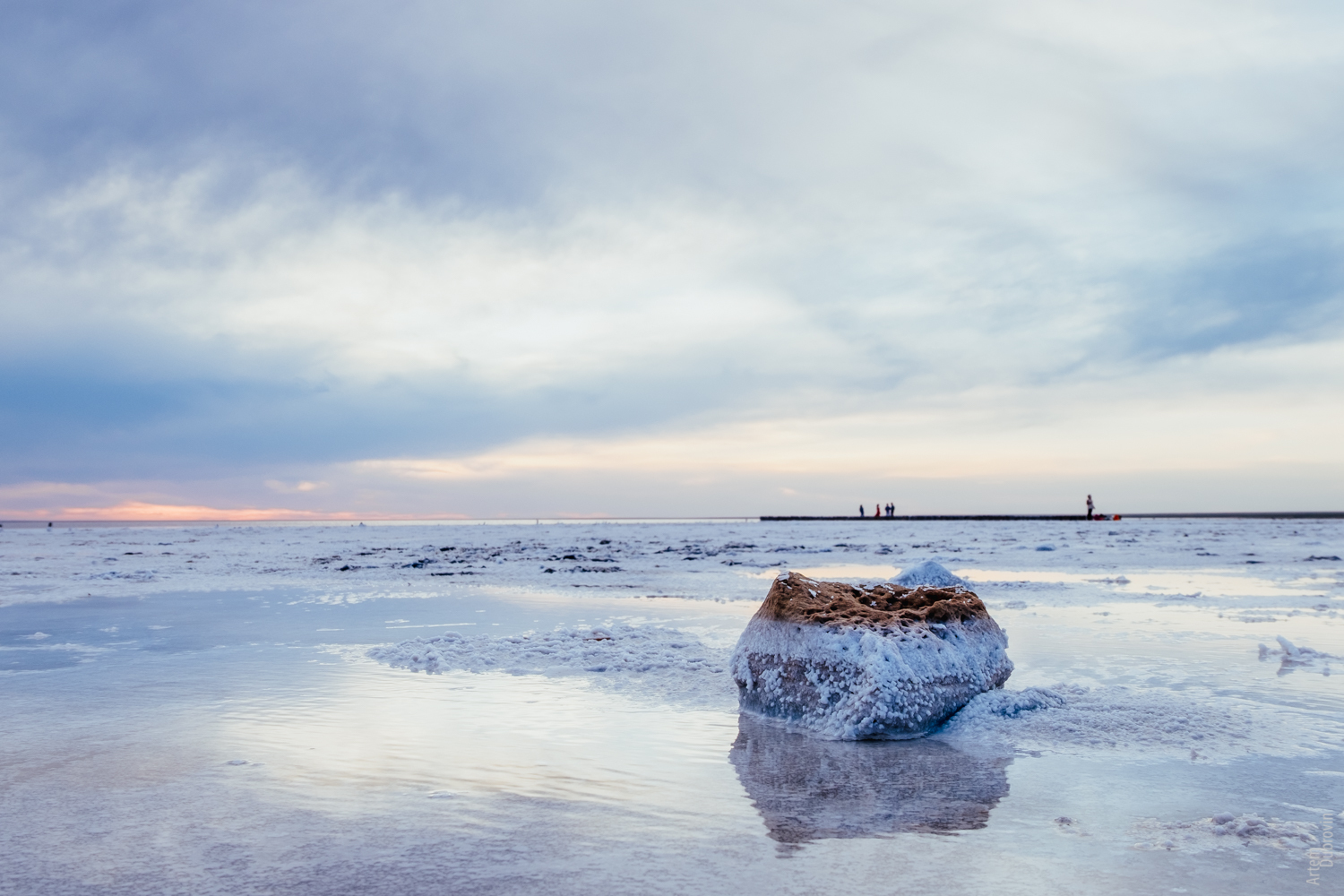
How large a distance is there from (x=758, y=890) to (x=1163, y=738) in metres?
3.35

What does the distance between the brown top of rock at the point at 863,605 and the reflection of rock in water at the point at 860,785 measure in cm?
79

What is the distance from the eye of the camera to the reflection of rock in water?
3688 mm

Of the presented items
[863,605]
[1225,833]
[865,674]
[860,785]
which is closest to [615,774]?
[860,785]

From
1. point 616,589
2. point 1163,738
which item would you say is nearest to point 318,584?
point 616,589

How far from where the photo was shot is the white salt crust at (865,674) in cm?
528

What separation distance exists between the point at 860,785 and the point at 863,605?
204 cm

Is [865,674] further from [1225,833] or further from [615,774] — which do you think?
[1225,833]

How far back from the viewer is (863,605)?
621cm

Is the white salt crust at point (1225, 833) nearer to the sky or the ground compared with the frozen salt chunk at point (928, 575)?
nearer to the ground

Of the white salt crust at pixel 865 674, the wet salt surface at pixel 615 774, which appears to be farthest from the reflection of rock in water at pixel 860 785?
the white salt crust at pixel 865 674

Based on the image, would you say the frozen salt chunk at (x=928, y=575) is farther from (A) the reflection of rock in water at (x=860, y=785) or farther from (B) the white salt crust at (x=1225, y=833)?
(B) the white salt crust at (x=1225, y=833)

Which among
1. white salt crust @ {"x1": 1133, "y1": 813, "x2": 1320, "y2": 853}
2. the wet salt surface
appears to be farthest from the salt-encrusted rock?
white salt crust @ {"x1": 1133, "y1": 813, "x2": 1320, "y2": 853}

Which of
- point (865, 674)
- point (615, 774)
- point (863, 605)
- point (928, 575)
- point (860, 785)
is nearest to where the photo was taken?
point (860, 785)

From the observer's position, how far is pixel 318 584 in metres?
16.0
